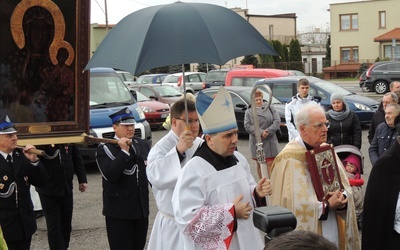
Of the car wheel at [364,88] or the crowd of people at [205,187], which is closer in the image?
the crowd of people at [205,187]

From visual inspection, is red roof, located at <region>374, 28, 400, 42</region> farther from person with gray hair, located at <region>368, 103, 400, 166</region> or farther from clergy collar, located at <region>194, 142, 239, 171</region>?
clergy collar, located at <region>194, 142, 239, 171</region>

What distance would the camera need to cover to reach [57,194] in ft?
21.5

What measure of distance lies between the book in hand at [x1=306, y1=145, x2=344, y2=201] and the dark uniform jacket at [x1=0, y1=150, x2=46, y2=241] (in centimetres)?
255

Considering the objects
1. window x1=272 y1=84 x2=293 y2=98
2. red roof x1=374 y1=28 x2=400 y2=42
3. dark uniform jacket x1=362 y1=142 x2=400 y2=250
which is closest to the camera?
dark uniform jacket x1=362 y1=142 x2=400 y2=250

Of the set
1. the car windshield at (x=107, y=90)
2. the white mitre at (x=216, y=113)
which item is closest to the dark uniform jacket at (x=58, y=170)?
the white mitre at (x=216, y=113)

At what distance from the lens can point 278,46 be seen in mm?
54938

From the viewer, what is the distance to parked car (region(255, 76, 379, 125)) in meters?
16.8

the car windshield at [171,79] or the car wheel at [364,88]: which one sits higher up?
the car windshield at [171,79]

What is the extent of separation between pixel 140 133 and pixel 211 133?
8.63 m

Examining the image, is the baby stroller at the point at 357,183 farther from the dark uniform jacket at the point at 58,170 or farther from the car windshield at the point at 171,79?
the car windshield at the point at 171,79

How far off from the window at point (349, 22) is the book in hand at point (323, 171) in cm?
5652

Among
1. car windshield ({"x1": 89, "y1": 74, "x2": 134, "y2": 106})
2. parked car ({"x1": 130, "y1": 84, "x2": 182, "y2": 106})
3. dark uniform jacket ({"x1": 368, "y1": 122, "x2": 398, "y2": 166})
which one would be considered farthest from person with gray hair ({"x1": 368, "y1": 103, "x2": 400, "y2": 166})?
parked car ({"x1": 130, "y1": 84, "x2": 182, "y2": 106})

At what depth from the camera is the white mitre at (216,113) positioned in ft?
12.4

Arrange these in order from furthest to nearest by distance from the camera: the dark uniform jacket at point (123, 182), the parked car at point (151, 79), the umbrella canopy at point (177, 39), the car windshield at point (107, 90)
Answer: the parked car at point (151, 79) → the car windshield at point (107, 90) → the dark uniform jacket at point (123, 182) → the umbrella canopy at point (177, 39)
